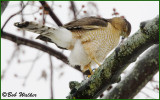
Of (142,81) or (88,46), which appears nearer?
(142,81)

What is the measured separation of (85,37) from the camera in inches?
145

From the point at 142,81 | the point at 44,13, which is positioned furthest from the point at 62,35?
the point at 142,81

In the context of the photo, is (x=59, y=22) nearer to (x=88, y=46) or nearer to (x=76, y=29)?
(x=76, y=29)

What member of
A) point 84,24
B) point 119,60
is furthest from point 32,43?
point 119,60

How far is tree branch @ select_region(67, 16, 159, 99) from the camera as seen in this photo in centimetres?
209

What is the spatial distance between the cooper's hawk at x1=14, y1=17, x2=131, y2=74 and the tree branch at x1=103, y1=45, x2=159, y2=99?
1.95 ft

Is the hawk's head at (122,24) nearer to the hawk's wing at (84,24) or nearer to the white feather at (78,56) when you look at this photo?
the hawk's wing at (84,24)

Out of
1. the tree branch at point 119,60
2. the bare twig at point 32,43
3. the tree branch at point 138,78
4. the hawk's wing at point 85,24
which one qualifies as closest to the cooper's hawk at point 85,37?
the hawk's wing at point 85,24

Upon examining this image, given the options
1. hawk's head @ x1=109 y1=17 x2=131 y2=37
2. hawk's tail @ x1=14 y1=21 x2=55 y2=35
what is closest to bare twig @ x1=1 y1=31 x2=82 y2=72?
hawk's tail @ x1=14 y1=21 x2=55 y2=35

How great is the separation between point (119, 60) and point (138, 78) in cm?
115

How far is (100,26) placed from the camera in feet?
12.3

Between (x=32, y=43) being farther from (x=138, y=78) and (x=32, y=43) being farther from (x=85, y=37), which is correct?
(x=138, y=78)

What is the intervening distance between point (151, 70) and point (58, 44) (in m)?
1.61

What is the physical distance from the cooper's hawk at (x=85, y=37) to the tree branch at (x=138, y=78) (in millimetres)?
594
